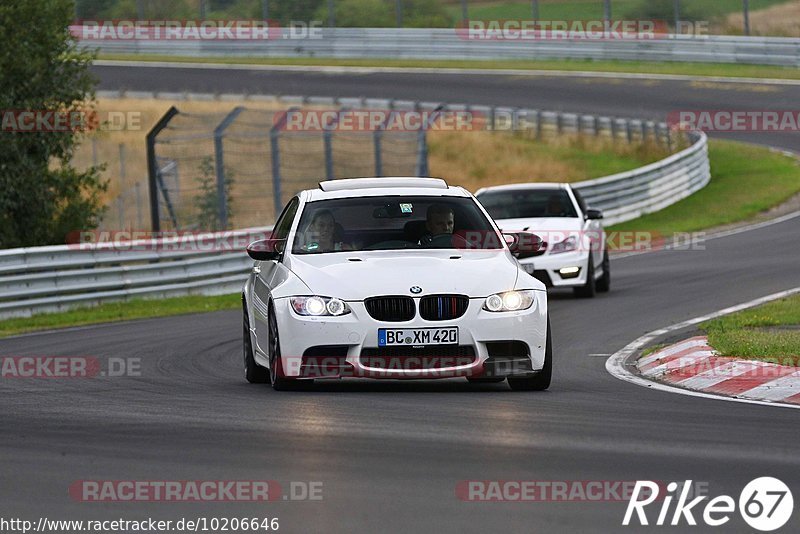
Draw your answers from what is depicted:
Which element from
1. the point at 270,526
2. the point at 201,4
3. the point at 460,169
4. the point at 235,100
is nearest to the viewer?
the point at 270,526

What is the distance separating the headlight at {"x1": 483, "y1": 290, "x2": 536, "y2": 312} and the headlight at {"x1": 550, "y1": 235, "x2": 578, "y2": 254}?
29.0ft

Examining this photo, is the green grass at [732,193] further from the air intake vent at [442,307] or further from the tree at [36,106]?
the air intake vent at [442,307]

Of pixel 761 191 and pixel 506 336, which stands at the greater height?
pixel 506 336

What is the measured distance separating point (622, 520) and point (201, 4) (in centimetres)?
5239

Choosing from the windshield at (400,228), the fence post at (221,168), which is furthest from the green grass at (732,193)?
the windshield at (400,228)

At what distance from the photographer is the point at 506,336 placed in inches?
401

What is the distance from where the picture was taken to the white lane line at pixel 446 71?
161 ft

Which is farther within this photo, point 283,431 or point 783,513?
point 283,431

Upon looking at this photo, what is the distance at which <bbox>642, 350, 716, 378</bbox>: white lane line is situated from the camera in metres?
11.7

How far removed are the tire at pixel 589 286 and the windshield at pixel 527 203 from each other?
3.32ft

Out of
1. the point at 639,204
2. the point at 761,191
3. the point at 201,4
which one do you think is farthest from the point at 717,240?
the point at 201,4

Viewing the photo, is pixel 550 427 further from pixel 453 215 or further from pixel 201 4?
pixel 201 4
